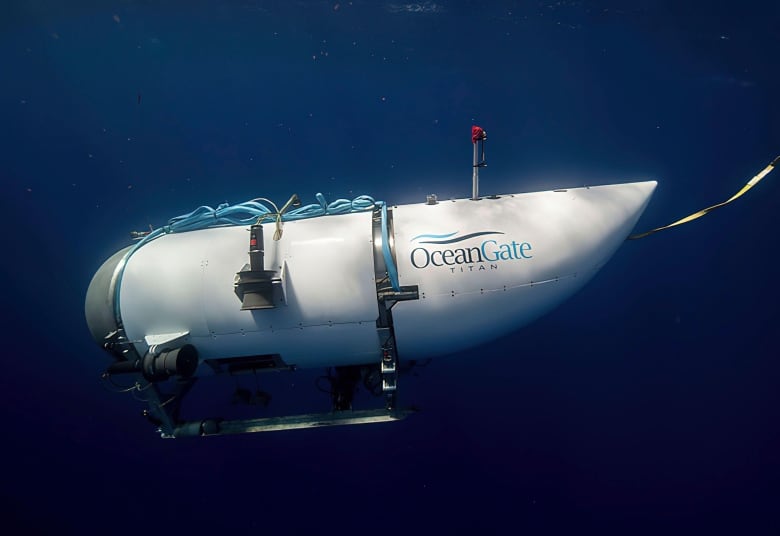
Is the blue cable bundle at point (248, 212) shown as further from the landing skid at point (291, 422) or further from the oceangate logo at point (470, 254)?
the landing skid at point (291, 422)

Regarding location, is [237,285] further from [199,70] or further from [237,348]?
[199,70]

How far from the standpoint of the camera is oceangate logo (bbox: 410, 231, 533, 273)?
2.06 metres

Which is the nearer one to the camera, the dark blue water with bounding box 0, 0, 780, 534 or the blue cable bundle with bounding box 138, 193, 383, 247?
the blue cable bundle with bounding box 138, 193, 383, 247

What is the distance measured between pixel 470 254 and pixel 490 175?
2196 millimetres

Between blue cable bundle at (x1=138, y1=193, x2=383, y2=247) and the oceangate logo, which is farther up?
blue cable bundle at (x1=138, y1=193, x2=383, y2=247)

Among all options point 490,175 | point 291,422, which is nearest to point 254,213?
point 291,422

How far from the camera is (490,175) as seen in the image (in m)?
3.90

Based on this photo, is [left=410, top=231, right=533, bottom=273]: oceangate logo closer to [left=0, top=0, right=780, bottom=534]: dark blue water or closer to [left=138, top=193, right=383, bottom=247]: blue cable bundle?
[left=138, top=193, right=383, bottom=247]: blue cable bundle

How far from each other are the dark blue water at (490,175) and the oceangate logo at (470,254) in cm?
193

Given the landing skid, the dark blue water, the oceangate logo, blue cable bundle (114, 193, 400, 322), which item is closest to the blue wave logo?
the oceangate logo

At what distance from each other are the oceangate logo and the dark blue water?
6.33 ft

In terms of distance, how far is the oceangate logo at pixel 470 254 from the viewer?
2057mm

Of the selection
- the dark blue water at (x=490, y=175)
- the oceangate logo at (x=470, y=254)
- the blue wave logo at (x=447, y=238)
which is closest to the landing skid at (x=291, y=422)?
the oceangate logo at (x=470, y=254)

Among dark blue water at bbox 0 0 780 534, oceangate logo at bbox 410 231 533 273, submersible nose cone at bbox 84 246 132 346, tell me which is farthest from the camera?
dark blue water at bbox 0 0 780 534
